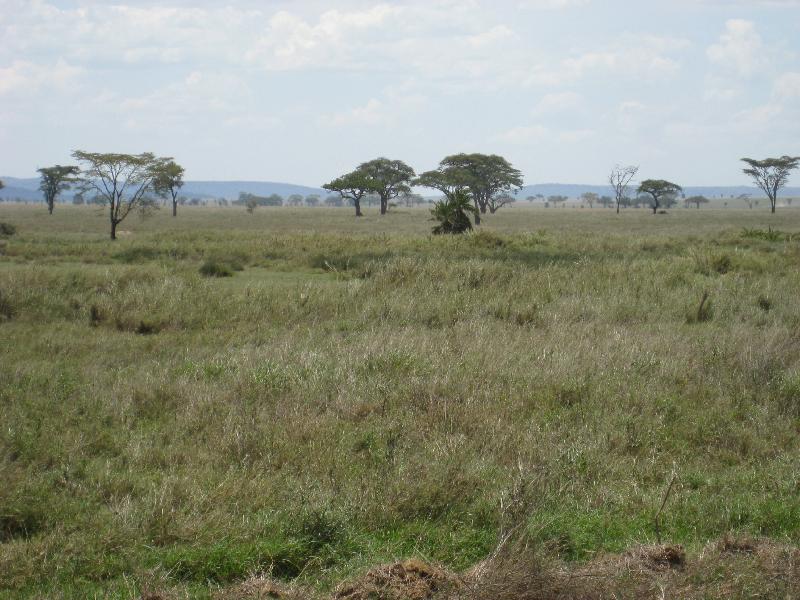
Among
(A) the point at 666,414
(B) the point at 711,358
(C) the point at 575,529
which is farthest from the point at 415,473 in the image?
(B) the point at 711,358

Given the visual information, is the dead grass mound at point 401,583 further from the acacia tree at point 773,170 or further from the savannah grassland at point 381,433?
the acacia tree at point 773,170

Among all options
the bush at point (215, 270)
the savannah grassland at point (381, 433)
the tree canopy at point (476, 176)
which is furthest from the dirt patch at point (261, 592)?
the tree canopy at point (476, 176)

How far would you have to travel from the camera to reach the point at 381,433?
310 inches

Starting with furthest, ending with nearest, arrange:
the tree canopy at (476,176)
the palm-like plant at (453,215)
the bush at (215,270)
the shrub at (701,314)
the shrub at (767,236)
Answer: the tree canopy at (476,176) → the palm-like plant at (453,215) → the shrub at (767,236) → the bush at (215,270) → the shrub at (701,314)

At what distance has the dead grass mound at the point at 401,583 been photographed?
184 inches

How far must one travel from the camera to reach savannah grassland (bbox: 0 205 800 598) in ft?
17.8

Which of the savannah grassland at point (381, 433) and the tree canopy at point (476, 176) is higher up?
the tree canopy at point (476, 176)

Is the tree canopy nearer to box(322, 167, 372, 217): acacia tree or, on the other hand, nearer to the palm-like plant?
box(322, 167, 372, 217): acacia tree

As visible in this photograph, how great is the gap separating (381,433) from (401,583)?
10.3ft

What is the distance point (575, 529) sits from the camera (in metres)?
5.79

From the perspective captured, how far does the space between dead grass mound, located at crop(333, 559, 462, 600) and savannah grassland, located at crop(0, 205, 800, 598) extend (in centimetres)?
28

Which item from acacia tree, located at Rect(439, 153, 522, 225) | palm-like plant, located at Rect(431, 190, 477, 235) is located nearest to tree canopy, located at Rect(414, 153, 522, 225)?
acacia tree, located at Rect(439, 153, 522, 225)

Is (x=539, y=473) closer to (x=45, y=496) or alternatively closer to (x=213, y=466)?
(x=213, y=466)

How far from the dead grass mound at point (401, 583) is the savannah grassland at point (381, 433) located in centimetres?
28
